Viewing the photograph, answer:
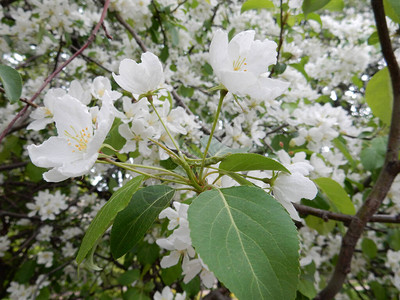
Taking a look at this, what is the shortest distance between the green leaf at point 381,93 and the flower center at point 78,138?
1090mm

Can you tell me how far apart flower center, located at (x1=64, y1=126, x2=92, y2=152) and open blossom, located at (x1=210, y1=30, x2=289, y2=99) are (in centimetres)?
39

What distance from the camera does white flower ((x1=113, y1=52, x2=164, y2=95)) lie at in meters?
0.81

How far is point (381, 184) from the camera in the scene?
1258 millimetres

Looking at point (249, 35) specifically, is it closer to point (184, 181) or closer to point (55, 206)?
point (184, 181)

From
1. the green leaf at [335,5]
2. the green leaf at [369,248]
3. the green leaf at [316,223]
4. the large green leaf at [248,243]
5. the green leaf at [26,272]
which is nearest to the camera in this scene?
the large green leaf at [248,243]

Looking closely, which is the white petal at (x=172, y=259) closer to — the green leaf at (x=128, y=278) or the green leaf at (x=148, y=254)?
the green leaf at (x=148, y=254)

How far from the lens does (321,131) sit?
5.96ft

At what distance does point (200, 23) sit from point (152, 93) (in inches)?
110

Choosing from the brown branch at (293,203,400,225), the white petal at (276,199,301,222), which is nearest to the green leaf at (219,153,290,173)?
the white petal at (276,199,301,222)

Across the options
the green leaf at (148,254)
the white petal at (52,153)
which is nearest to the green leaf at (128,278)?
the green leaf at (148,254)

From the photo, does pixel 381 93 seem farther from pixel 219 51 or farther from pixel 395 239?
pixel 395 239

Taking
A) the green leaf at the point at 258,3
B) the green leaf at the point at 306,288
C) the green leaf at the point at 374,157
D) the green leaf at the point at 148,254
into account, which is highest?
the green leaf at the point at 258,3

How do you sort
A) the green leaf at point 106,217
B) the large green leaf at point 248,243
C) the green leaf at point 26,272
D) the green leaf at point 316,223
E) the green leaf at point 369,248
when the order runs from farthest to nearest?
the green leaf at point 26,272, the green leaf at point 369,248, the green leaf at point 316,223, the green leaf at point 106,217, the large green leaf at point 248,243

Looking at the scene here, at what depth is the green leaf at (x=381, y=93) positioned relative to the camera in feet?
3.73
